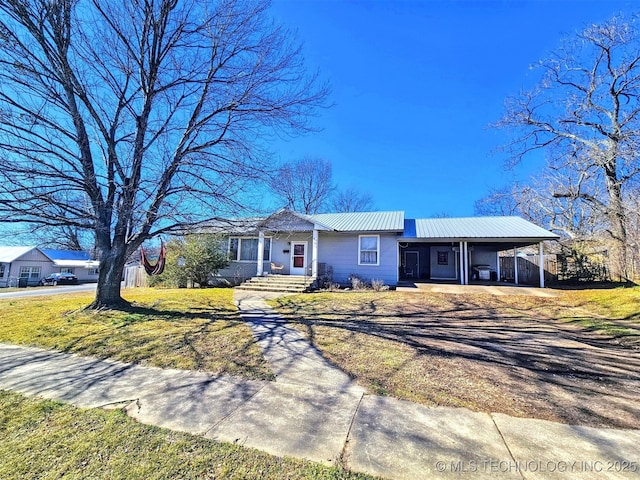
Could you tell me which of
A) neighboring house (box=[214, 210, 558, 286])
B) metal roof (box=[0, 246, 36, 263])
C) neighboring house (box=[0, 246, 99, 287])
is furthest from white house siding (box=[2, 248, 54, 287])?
neighboring house (box=[214, 210, 558, 286])

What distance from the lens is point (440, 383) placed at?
377 cm

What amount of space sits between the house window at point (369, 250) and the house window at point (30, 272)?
43.0m

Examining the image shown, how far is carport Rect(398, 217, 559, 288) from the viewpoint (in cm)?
1428

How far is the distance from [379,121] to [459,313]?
11.9 m

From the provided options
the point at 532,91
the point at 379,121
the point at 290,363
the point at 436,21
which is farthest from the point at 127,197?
the point at 532,91

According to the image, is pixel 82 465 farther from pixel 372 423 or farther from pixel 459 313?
pixel 459 313

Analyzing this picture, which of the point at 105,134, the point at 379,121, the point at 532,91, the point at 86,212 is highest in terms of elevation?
the point at 532,91

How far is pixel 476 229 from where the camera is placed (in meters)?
15.4

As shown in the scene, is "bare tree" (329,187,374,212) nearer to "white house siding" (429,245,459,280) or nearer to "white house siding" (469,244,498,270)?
"white house siding" (429,245,459,280)

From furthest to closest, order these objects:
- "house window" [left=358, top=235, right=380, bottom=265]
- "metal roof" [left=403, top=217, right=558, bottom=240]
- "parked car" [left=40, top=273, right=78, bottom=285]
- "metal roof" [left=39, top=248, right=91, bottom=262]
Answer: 1. "metal roof" [left=39, top=248, right=91, bottom=262]
2. "parked car" [left=40, top=273, right=78, bottom=285]
3. "house window" [left=358, top=235, right=380, bottom=265]
4. "metal roof" [left=403, top=217, right=558, bottom=240]

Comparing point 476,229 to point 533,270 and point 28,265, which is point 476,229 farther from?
point 28,265

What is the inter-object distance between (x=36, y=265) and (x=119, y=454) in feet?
160

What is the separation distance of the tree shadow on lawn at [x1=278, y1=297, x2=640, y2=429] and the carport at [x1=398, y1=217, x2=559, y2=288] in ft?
22.7

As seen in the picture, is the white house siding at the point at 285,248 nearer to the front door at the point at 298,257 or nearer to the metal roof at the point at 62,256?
the front door at the point at 298,257
